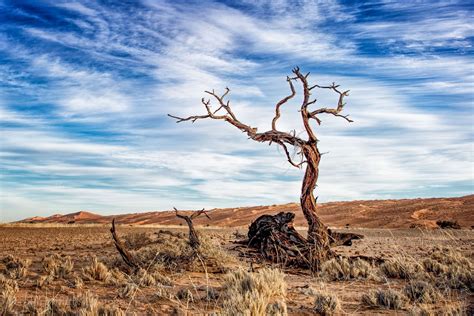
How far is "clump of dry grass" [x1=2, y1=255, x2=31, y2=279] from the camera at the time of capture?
787cm

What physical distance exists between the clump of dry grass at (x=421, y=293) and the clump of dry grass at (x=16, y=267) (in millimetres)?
6787

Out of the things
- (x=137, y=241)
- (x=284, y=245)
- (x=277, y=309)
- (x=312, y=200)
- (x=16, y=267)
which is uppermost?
(x=312, y=200)

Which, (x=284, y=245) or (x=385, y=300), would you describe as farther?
(x=284, y=245)

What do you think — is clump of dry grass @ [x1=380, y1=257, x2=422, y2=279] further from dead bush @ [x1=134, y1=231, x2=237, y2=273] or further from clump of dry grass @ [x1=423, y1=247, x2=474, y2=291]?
dead bush @ [x1=134, y1=231, x2=237, y2=273]

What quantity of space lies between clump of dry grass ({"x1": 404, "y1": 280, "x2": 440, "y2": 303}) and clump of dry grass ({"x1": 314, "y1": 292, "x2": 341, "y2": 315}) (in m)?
1.24

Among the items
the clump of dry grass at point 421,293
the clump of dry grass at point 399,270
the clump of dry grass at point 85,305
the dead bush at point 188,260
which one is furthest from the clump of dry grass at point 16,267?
the clump of dry grass at point 399,270

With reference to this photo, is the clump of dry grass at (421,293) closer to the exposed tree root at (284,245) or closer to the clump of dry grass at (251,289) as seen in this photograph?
the clump of dry grass at (251,289)

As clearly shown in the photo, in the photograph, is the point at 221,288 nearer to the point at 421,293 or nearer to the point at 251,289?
the point at 251,289

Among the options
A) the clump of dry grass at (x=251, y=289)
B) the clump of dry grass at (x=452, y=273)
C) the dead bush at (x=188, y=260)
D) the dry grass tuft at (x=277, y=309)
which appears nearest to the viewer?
the dry grass tuft at (x=277, y=309)

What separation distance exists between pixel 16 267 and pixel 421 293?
318 inches

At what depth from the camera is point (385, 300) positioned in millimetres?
5406

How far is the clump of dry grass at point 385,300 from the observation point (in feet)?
17.5

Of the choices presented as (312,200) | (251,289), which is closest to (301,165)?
(312,200)

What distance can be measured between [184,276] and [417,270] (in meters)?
4.60
